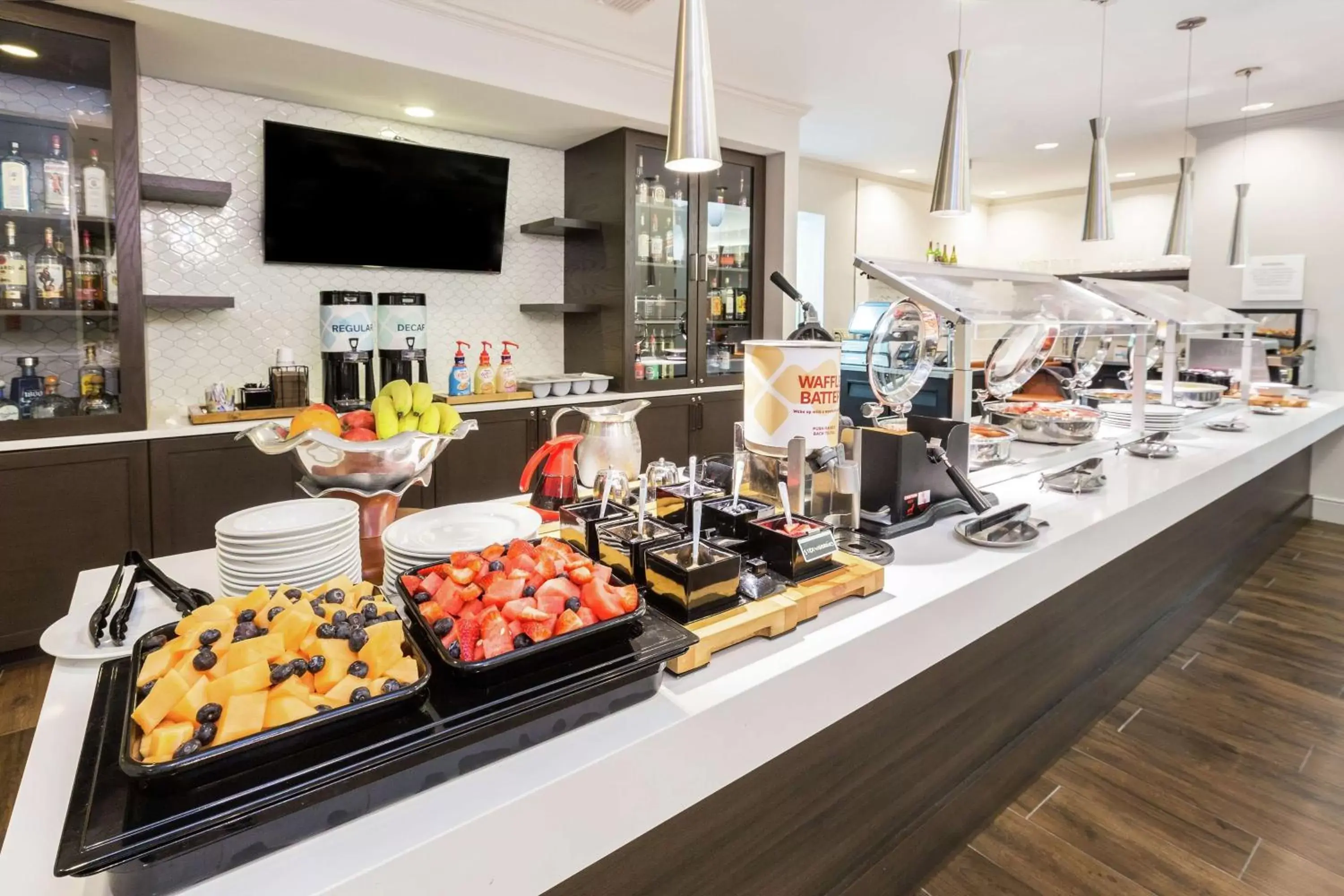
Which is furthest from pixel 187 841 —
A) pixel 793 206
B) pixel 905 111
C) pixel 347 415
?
pixel 905 111

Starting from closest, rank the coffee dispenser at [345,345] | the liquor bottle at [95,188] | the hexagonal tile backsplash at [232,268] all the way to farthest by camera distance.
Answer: the liquor bottle at [95,188] → the hexagonal tile backsplash at [232,268] → the coffee dispenser at [345,345]

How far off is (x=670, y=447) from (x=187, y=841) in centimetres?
380

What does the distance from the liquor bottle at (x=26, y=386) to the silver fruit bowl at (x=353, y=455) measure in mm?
1971

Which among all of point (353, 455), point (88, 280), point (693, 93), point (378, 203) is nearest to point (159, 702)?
point (353, 455)

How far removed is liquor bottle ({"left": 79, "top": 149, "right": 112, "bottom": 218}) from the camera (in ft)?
8.72

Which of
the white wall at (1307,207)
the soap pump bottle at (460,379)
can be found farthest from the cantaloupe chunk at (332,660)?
the white wall at (1307,207)

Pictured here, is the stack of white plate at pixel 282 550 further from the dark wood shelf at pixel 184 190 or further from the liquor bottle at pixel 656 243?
the liquor bottle at pixel 656 243

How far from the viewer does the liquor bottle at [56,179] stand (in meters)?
2.62

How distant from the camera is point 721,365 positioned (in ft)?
15.4

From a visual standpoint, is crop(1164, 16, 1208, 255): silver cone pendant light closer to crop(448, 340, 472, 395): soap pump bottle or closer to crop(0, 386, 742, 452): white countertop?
crop(0, 386, 742, 452): white countertop

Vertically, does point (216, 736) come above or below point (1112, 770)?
above

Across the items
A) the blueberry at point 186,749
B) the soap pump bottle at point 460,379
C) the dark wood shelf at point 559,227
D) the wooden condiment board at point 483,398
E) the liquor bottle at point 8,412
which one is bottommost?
the blueberry at point 186,749

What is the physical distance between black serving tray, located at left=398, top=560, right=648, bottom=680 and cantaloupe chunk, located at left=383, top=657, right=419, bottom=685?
0.10 ft

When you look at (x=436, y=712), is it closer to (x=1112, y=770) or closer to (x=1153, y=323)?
(x=1112, y=770)
